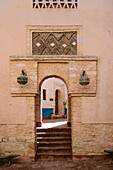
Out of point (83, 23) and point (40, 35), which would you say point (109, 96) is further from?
point (40, 35)

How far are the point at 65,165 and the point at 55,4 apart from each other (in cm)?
554

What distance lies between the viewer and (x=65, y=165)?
4.84 metres

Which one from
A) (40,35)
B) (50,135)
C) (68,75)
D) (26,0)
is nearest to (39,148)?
(50,135)

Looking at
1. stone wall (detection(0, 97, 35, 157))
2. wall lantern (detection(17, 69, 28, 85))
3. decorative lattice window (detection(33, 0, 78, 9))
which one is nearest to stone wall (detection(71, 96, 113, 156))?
stone wall (detection(0, 97, 35, 157))

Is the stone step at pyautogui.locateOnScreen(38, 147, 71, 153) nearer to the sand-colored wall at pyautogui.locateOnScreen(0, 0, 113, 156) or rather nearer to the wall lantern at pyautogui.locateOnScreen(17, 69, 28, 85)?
the sand-colored wall at pyautogui.locateOnScreen(0, 0, 113, 156)

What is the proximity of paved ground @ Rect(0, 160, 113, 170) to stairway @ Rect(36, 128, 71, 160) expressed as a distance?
35cm

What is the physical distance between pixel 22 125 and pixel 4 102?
1004 millimetres

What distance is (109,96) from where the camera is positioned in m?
5.25

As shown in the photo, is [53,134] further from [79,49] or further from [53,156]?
[79,49]

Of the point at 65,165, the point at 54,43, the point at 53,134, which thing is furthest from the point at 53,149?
the point at 54,43

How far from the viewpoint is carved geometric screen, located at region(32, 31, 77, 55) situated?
541 cm

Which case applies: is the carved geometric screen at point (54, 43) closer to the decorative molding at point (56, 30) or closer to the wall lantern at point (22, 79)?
the decorative molding at point (56, 30)

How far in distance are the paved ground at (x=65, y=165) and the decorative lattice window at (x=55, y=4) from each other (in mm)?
5344

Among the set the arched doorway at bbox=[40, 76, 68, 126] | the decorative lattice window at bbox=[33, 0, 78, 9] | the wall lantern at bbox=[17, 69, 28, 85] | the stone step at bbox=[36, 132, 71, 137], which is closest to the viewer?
the wall lantern at bbox=[17, 69, 28, 85]
